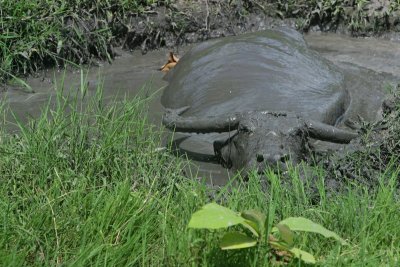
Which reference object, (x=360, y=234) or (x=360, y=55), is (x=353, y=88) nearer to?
(x=360, y=55)

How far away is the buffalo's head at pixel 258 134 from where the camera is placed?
566 cm

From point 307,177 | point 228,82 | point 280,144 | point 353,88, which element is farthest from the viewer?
point 353,88

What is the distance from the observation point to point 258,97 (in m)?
6.97

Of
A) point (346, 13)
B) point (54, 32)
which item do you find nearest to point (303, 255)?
point (54, 32)

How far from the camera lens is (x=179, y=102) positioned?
7508mm

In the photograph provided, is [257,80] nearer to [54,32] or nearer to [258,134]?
[258,134]

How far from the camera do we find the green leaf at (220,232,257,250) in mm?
3543

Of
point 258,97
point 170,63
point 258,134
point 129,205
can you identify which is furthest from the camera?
point 170,63

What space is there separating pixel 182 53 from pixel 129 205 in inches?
203

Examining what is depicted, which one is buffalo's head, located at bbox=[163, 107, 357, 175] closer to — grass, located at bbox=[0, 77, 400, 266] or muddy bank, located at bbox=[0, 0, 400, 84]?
grass, located at bbox=[0, 77, 400, 266]

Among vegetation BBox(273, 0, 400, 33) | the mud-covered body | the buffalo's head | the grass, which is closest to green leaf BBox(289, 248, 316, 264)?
the grass

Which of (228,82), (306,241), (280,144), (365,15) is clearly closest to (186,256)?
→ (306,241)

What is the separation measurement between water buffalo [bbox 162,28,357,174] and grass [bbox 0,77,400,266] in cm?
68

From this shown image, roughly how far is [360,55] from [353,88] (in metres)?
1.13
